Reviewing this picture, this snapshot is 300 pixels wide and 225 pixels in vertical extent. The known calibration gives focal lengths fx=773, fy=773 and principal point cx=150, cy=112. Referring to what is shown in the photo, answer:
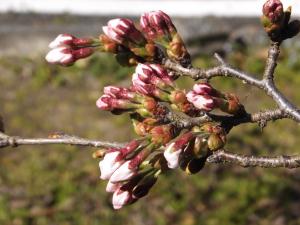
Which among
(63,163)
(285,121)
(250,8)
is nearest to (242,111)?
(63,163)

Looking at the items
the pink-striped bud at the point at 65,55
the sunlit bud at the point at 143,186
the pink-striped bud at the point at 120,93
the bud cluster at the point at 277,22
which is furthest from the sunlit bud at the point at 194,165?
the pink-striped bud at the point at 65,55

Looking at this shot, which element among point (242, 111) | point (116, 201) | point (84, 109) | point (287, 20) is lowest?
point (84, 109)

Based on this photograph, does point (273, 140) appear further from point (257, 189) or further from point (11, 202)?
point (11, 202)

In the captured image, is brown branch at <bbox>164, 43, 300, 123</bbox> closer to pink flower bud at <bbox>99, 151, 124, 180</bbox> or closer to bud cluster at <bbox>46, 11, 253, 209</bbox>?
bud cluster at <bbox>46, 11, 253, 209</bbox>

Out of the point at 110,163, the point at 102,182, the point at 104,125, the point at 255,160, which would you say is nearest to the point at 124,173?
the point at 110,163

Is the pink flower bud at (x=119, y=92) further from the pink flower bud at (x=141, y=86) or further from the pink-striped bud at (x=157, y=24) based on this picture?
the pink-striped bud at (x=157, y=24)

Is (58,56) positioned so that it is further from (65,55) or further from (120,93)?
(120,93)
